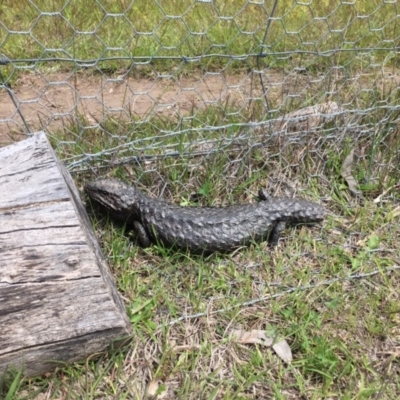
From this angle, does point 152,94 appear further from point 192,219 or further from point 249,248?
point 249,248

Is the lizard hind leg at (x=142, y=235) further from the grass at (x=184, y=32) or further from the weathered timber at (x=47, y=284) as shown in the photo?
the grass at (x=184, y=32)

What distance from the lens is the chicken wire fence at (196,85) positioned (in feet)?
10.4

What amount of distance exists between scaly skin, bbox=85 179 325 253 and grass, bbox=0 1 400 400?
0.09m

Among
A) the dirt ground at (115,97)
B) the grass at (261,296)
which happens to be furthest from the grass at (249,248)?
the dirt ground at (115,97)

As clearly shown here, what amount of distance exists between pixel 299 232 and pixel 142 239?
3.18 feet

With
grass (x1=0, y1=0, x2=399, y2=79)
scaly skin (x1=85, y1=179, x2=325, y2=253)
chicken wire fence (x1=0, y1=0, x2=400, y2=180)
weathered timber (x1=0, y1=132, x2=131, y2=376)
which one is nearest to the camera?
weathered timber (x1=0, y1=132, x2=131, y2=376)

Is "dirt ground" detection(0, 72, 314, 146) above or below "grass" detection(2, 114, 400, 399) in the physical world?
above

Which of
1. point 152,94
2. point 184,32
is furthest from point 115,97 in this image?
point 184,32

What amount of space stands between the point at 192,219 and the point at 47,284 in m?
1.01

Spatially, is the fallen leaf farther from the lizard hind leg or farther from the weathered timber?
the lizard hind leg

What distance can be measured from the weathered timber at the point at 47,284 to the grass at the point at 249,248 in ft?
0.43

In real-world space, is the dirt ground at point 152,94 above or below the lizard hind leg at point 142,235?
above

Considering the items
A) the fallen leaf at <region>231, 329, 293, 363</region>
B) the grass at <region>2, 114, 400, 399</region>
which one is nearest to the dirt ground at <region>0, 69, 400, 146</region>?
the grass at <region>2, 114, 400, 399</region>

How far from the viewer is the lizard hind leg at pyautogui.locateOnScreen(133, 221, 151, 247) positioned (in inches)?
115
